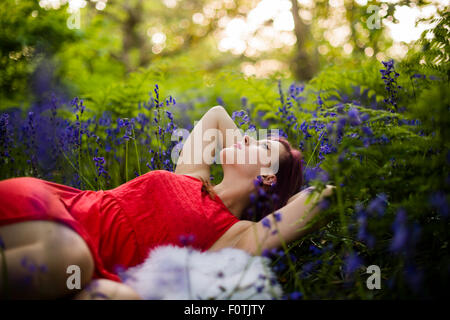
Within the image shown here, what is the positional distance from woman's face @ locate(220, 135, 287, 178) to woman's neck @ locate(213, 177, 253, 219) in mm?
61

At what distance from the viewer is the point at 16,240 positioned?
3.64 ft

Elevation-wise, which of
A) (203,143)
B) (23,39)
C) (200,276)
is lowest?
(200,276)

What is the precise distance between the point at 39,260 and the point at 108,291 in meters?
0.25

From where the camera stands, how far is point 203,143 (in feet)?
6.71

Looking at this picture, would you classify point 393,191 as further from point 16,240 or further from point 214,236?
point 16,240

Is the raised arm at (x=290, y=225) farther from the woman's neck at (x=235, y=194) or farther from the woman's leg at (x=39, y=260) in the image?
the woman's leg at (x=39, y=260)

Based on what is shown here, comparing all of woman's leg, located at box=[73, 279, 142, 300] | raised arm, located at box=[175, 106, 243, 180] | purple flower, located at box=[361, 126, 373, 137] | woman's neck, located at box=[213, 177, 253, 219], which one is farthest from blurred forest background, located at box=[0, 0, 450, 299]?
woman's leg, located at box=[73, 279, 142, 300]

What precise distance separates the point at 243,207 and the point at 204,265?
53 centimetres

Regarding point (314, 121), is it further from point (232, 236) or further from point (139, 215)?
point (139, 215)

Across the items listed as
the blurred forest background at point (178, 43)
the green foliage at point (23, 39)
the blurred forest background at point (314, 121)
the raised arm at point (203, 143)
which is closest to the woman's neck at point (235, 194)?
the raised arm at point (203, 143)

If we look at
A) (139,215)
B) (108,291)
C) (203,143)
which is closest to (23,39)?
(203,143)

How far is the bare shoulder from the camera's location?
5.20 feet

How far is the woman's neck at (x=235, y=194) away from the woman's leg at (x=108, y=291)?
0.72m
